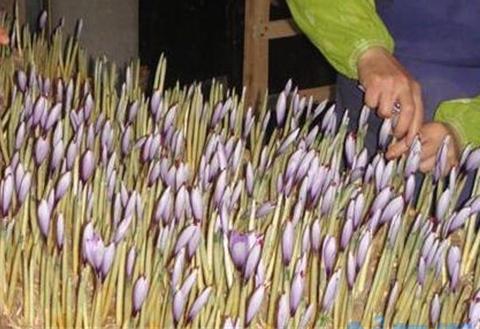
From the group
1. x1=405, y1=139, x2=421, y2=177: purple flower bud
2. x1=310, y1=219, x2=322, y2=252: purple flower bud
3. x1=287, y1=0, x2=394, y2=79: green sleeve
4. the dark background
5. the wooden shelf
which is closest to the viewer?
x1=310, y1=219, x2=322, y2=252: purple flower bud

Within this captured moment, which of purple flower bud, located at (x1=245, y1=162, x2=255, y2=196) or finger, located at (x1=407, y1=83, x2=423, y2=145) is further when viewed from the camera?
finger, located at (x1=407, y1=83, x2=423, y2=145)

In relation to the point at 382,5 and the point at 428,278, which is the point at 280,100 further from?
the point at 428,278

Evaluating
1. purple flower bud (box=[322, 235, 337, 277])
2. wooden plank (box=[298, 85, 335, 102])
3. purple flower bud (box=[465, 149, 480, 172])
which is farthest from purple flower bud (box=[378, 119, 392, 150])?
wooden plank (box=[298, 85, 335, 102])

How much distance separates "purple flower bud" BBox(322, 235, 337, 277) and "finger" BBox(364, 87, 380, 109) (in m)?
0.41

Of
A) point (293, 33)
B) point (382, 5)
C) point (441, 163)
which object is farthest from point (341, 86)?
point (293, 33)

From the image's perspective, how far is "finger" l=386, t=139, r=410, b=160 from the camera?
1.25 metres

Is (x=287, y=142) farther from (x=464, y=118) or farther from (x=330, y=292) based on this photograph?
(x=330, y=292)

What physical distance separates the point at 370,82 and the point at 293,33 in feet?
5.23

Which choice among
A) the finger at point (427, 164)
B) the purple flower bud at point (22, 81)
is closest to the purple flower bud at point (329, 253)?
the finger at point (427, 164)

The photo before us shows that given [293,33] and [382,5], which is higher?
[382,5]

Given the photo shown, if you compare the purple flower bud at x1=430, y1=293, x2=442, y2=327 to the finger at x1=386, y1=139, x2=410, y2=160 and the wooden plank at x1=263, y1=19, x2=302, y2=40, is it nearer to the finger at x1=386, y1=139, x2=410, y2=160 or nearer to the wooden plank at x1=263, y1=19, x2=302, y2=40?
the finger at x1=386, y1=139, x2=410, y2=160

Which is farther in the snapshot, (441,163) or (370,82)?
(370,82)

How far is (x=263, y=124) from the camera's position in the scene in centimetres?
138

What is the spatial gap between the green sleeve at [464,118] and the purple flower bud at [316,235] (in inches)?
16.3
